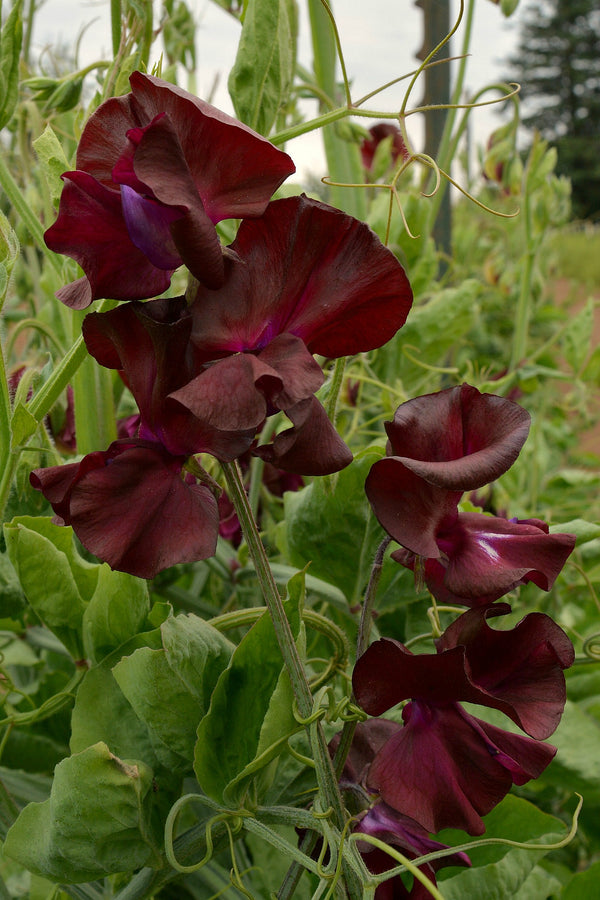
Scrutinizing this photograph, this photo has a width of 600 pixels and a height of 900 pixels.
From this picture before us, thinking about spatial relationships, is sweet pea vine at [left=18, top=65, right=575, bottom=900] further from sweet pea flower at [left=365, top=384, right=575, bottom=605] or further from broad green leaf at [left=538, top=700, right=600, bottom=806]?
broad green leaf at [left=538, top=700, right=600, bottom=806]

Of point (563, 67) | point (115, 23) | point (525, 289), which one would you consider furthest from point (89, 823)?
point (563, 67)

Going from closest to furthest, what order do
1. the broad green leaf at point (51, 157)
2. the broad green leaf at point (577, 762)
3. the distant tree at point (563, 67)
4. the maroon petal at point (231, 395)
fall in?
the maroon petal at point (231, 395), the broad green leaf at point (51, 157), the broad green leaf at point (577, 762), the distant tree at point (563, 67)

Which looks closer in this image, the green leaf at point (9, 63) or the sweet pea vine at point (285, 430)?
the sweet pea vine at point (285, 430)

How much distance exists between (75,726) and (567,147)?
19.8 metres

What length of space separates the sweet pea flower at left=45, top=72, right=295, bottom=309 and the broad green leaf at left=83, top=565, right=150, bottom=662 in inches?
5.8

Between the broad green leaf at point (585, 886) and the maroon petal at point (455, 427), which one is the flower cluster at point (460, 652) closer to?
the maroon petal at point (455, 427)

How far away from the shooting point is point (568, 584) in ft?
2.72

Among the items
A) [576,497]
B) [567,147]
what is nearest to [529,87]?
[567,147]

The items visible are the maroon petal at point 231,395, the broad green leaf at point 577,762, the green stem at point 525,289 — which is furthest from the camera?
the green stem at point 525,289

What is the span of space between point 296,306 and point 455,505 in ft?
0.34

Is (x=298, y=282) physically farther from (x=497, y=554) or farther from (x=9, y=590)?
(x=9, y=590)

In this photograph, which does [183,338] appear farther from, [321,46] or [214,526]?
[321,46]

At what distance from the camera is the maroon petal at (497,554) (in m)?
0.32

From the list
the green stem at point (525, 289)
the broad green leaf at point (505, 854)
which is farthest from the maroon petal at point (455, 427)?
the green stem at point (525, 289)
